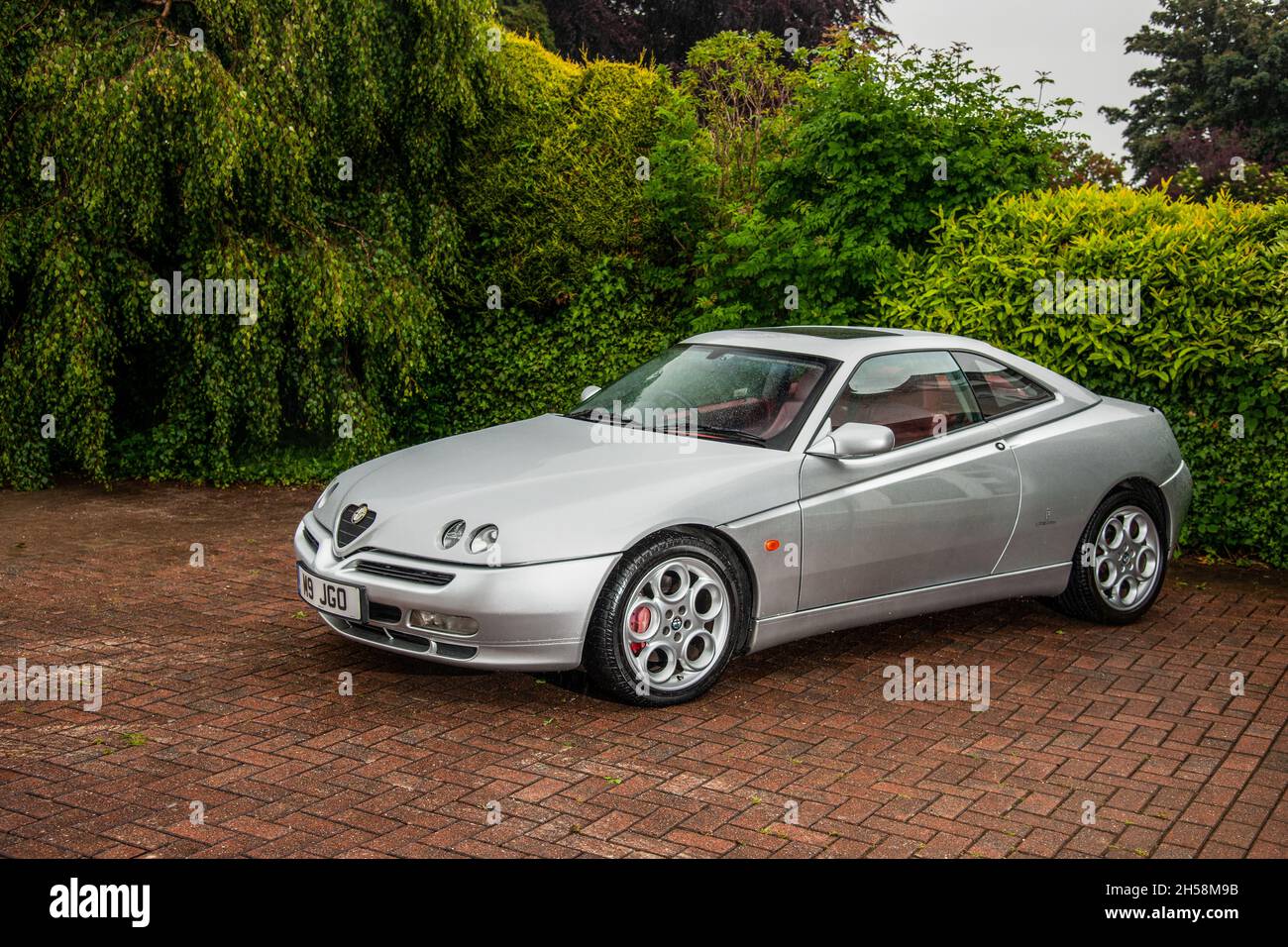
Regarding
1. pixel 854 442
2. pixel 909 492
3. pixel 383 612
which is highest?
A: pixel 854 442

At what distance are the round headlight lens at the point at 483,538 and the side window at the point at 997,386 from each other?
2.94 m

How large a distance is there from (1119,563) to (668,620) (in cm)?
315

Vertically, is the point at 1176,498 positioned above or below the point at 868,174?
below

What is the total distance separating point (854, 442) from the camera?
6371 mm

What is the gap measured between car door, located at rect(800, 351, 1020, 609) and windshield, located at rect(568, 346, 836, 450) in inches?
7.9

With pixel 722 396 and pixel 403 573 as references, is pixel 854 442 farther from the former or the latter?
pixel 403 573

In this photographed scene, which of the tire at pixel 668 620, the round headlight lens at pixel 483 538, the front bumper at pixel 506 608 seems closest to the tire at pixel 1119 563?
the tire at pixel 668 620

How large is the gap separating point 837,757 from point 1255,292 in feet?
17.5

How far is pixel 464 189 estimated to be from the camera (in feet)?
44.2

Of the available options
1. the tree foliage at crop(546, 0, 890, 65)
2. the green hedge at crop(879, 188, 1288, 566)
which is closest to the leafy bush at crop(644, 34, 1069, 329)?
the green hedge at crop(879, 188, 1288, 566)

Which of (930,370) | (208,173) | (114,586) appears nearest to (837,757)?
(930,370)

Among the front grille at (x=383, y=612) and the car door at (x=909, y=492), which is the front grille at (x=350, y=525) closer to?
the front grille at (x=383, y=612)

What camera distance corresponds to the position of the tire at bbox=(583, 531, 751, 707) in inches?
228

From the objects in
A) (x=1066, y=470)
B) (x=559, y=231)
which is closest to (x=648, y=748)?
(x=1066, y=470)
